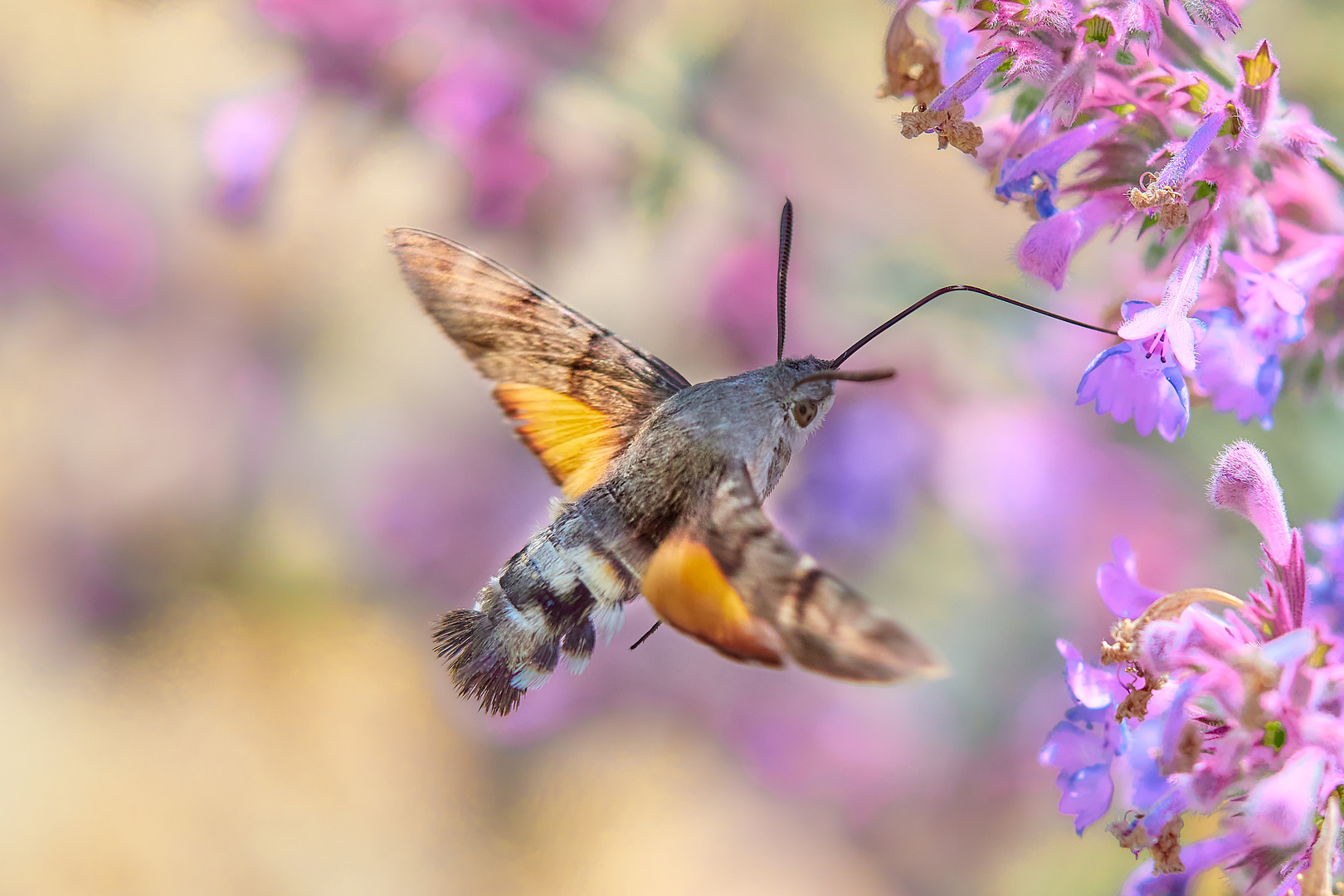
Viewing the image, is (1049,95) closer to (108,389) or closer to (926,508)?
(926,508)

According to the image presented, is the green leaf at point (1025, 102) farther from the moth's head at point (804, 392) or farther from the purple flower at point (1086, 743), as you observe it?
the purple flower at point (1086, 743)

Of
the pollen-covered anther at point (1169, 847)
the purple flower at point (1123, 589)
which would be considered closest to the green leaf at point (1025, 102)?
the purple flower at point (1123, 589)

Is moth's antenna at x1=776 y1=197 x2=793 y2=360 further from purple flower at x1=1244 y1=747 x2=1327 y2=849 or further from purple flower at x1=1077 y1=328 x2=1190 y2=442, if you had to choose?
purple flower at x1=1244 y1=747 x2=1327 y2=849

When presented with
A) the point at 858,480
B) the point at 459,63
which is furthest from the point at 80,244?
the point at 858,480

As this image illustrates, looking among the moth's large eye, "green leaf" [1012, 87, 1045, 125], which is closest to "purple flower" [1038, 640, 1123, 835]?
the moth's large eye

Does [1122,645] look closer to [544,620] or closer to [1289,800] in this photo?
[1289,800]

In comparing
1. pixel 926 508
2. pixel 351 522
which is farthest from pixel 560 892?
pixel 926 508
